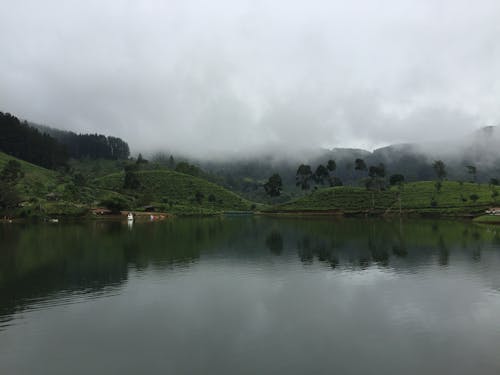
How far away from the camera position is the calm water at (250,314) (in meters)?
21.0

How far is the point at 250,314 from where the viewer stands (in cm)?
2925

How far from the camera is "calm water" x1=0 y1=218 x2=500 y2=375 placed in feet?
69.1

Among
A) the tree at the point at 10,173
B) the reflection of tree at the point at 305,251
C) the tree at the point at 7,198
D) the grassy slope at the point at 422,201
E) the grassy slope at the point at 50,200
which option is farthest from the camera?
the tree at the point at 10,173

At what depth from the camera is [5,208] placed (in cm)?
14962

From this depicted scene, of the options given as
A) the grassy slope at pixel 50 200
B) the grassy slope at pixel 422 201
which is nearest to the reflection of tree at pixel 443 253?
the grassy slope at pixel 422 201

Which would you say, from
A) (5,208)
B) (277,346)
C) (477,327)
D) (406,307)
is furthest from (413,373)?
(5,208)

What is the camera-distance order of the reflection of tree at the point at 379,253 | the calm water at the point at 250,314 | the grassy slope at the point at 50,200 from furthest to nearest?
the grassy slope at the point at 50,200
the reflection of tree at the point at 379,253
the calm water at the point at 250,314

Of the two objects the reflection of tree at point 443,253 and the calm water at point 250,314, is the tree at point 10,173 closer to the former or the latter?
the calm water at point 250,314

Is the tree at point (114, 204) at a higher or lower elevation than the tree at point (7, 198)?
lower

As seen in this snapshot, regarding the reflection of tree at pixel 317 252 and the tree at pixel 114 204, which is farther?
the tree at pixel 114 204

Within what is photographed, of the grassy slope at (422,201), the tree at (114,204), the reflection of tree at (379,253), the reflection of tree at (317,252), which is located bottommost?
the reflection of tree at (379,253)

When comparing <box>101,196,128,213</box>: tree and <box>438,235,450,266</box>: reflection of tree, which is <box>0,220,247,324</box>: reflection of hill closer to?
<box>438,235,450,266</box>: reflection of tree

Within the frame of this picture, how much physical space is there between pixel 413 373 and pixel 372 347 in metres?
3.37

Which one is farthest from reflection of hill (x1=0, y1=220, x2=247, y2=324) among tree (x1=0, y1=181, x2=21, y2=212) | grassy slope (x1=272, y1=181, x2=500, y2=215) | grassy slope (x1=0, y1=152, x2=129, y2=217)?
grassy slope (x1=272, y1=181, x2=500, y2=215)
